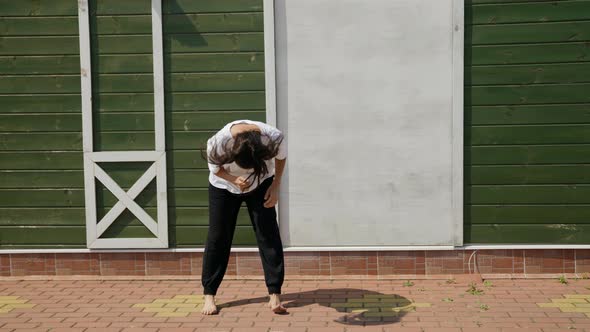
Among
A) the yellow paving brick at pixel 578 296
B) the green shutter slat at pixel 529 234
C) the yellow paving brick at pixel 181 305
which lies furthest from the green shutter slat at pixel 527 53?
the yellow paving brick at pixel 181 305

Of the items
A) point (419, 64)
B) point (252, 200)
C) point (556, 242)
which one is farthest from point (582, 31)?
Result: point (252, 200)

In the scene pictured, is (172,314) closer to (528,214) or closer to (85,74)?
(85,74)

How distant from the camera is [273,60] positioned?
6.45 metres

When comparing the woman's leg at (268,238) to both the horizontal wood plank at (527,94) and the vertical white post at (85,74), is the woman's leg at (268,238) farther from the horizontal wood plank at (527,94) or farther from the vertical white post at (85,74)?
the horizontal wood plank at (527,94)

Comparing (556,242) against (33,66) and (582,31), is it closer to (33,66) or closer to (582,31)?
(582,31)

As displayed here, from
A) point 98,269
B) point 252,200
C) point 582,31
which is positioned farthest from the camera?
point 98,269

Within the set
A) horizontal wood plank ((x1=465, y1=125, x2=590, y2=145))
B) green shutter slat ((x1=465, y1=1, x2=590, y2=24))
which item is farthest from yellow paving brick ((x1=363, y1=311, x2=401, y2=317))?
green shutter slat ((x1=465, y1=1, x2=590, y2=24))

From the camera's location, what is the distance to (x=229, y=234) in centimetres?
558

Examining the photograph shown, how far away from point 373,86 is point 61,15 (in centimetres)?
299

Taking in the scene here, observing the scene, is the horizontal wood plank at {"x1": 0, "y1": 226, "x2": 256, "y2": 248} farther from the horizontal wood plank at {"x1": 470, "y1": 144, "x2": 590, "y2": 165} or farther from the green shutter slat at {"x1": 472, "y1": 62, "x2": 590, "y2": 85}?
the green shutter slat at {"x1": 472, "y1": 62, "x2": 590, "y2": 85}

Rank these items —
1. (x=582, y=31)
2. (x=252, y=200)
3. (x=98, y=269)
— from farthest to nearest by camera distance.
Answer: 1. (x=98, y=269)
2. (x=582, y=31)
3. (x=252, y=200)

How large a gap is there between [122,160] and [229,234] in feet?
5.31

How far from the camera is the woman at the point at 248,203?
16.8ft

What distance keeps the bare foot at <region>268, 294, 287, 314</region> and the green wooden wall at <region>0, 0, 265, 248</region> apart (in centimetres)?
125
